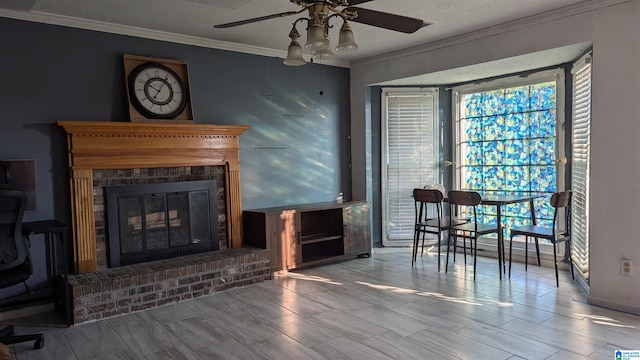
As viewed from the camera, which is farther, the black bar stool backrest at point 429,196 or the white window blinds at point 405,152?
the white window blinds at point 405,152

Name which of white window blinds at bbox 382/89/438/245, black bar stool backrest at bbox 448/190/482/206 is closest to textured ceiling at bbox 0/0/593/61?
white window blinds at bbox 382/89/438/245

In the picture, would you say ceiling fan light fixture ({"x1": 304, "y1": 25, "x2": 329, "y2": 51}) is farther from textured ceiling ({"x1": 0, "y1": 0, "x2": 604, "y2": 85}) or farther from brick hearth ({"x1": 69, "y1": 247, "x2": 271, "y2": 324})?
brick hearth ({"x1": 69, "y1": 247, "x2": 271, "y2": 324})

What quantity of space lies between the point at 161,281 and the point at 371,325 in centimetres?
182

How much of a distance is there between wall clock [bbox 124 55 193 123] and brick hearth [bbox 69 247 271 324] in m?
1.36

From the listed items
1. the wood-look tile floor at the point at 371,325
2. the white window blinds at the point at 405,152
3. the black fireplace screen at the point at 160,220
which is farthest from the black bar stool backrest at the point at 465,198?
the black fireplace screen at the point at 160,220

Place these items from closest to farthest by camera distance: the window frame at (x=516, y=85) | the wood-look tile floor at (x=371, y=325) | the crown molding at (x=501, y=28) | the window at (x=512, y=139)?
the wood-look tile floor at (x=371, y=325) < the crown molding at (x=501, y=28) < the window frame at (x=516, y=85) < the window at (x=512, y=139)

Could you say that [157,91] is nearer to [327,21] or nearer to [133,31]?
[133,31]

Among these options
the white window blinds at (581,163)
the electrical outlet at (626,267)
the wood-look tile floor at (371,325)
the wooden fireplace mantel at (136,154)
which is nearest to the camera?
the wood-look tile floor at (371,325)

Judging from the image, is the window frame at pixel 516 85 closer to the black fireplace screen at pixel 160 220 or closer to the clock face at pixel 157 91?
the black fireplace screen at pixel 160 220

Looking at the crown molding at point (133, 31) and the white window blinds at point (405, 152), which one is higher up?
the crown molding at point (133, 31)

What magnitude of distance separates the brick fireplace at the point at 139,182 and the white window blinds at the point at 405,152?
2.02 meters

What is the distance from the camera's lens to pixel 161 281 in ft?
12.5

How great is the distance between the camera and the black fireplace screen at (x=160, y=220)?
4008 mm

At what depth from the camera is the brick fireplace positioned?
11.9ft
